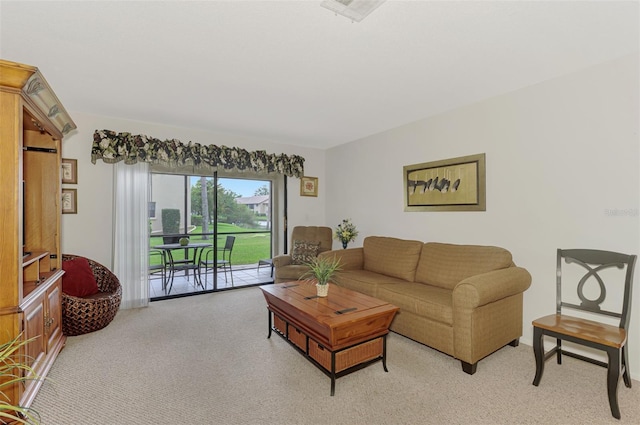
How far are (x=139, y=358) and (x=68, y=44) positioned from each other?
260cm

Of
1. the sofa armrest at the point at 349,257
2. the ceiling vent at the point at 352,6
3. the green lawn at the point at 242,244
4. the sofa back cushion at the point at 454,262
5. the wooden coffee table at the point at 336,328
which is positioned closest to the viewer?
the ceiling vent at the point at 352,6

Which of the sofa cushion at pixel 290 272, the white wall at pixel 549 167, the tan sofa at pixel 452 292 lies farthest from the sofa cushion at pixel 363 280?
the white wall at pixel 549 167

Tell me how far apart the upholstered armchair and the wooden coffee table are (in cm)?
155

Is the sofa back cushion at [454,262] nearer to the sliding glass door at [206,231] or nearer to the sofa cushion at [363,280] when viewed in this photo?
the sofa cushion at [363,280]

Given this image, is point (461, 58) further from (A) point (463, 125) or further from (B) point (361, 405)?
(B) point (361, 405)

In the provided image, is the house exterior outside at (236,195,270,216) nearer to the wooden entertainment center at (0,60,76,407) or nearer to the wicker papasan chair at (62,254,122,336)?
the wicker papasan chair at (62,254,122,336)

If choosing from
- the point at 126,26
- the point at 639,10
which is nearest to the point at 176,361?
the point at 126,26

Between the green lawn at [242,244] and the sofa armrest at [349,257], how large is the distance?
1.81 meters

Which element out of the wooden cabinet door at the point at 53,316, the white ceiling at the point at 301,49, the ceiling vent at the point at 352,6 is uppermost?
the white ceiling at the point at 301,49

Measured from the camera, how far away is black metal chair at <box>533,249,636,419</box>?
6.45ft

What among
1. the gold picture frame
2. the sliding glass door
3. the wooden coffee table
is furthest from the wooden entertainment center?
the gold picture frame

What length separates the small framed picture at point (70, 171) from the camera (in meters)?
3.77

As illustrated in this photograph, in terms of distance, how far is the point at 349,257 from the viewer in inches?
169

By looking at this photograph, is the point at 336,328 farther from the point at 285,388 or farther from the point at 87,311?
the point at 87,311
